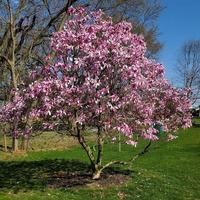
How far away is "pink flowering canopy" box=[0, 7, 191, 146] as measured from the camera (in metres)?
11.8

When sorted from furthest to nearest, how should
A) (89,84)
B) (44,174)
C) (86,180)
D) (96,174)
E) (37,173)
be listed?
(37,173) → (44,174) → (96,174) → (86,180) → (89,84)

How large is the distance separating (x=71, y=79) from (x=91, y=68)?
1.91ft

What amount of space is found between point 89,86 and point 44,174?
5.08 m

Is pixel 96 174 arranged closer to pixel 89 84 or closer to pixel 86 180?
pixel 86 180

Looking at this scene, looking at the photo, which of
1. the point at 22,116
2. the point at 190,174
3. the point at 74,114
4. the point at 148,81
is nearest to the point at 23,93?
the point at 22,116

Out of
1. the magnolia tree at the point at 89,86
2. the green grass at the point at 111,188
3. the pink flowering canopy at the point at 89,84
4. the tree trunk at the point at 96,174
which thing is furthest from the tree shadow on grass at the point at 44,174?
the pink flowering canopy at the point at 89,84

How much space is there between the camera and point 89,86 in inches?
467

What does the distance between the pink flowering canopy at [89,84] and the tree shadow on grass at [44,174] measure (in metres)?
1.88

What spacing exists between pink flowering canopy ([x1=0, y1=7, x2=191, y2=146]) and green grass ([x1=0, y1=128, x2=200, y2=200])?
1.60 metres

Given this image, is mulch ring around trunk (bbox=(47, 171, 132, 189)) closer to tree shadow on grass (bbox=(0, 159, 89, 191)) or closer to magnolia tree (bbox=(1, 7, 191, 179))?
tree shadow on grass (bbox=(0, 159, 89, 191))

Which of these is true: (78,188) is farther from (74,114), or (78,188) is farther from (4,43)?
(4,43)

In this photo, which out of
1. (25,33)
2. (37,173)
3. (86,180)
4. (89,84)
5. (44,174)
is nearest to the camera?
(89,84)

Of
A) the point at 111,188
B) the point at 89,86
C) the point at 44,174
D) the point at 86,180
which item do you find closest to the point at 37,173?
the point at 44,174

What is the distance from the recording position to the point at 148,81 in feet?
45.0
